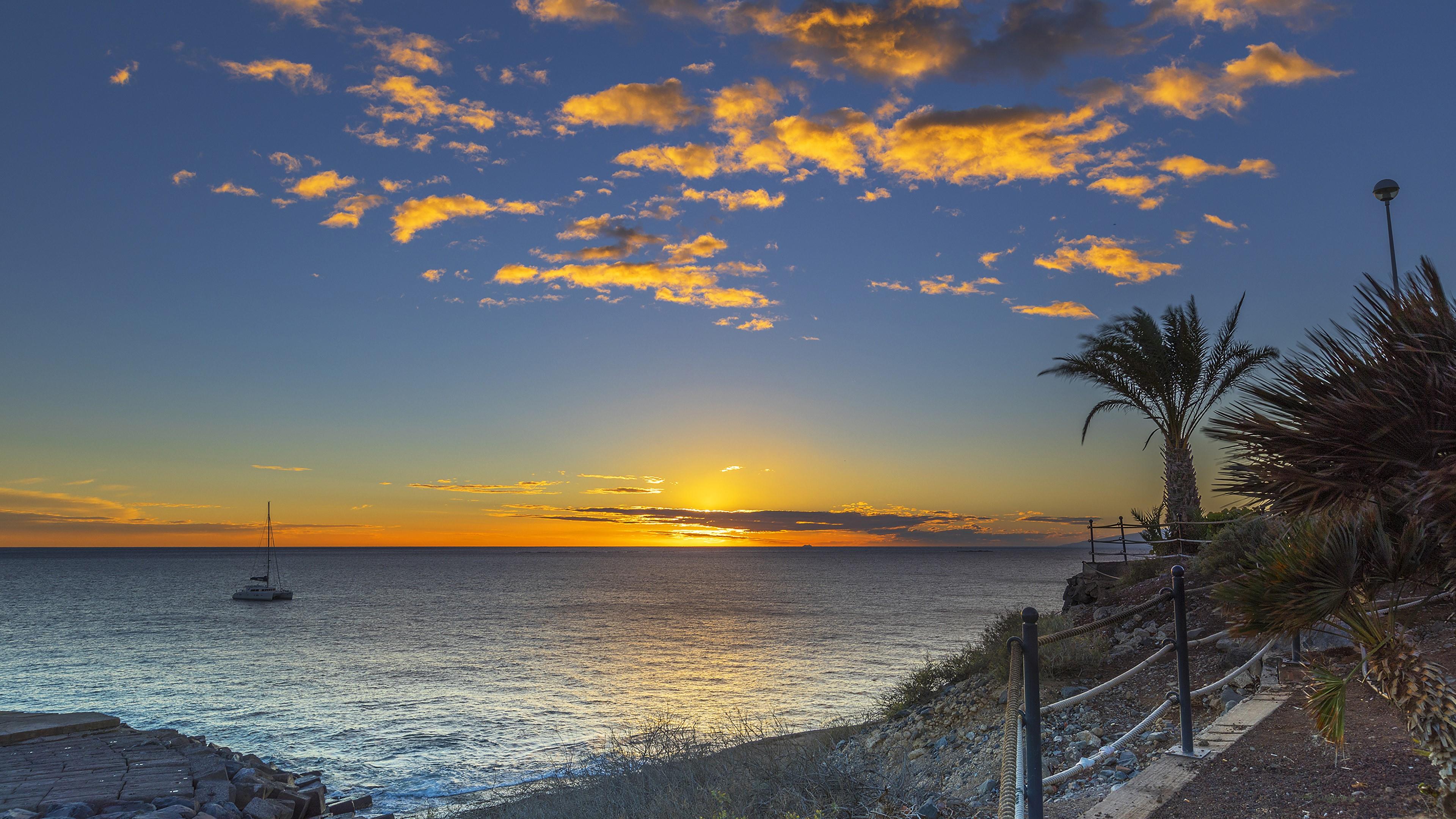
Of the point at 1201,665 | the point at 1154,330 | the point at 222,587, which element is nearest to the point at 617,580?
the point at 222,587

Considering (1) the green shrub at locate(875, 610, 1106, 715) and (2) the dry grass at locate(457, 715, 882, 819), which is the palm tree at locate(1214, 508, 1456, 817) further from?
(1) the green shrub at locate(875, 610, 1106, 715)

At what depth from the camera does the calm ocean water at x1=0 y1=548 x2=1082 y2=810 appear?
2084cm

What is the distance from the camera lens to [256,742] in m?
21.1

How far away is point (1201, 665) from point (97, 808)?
1557 cm

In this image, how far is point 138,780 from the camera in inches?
539

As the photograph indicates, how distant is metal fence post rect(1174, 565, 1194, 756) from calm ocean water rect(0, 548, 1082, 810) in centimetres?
1404

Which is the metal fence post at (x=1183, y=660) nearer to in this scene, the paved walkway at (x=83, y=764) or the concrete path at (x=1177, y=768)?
the concrete path at (x=1177, y=768)

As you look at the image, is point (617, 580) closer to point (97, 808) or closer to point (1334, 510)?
point (97, 808)

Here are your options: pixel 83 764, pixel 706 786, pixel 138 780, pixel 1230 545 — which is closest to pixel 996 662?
pixel 1230 545

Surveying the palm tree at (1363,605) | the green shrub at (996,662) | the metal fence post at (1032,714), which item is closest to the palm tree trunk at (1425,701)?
the palm tree at (1363,605)

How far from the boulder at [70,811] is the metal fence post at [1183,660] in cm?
1406

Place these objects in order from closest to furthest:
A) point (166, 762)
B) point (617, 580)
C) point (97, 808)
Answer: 1. point (97, 808)
2. point (166, 762)
3. point (617, 580)

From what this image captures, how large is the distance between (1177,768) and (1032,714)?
223 cm

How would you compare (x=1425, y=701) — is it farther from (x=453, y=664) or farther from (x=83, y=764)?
(x=453, y=664)
